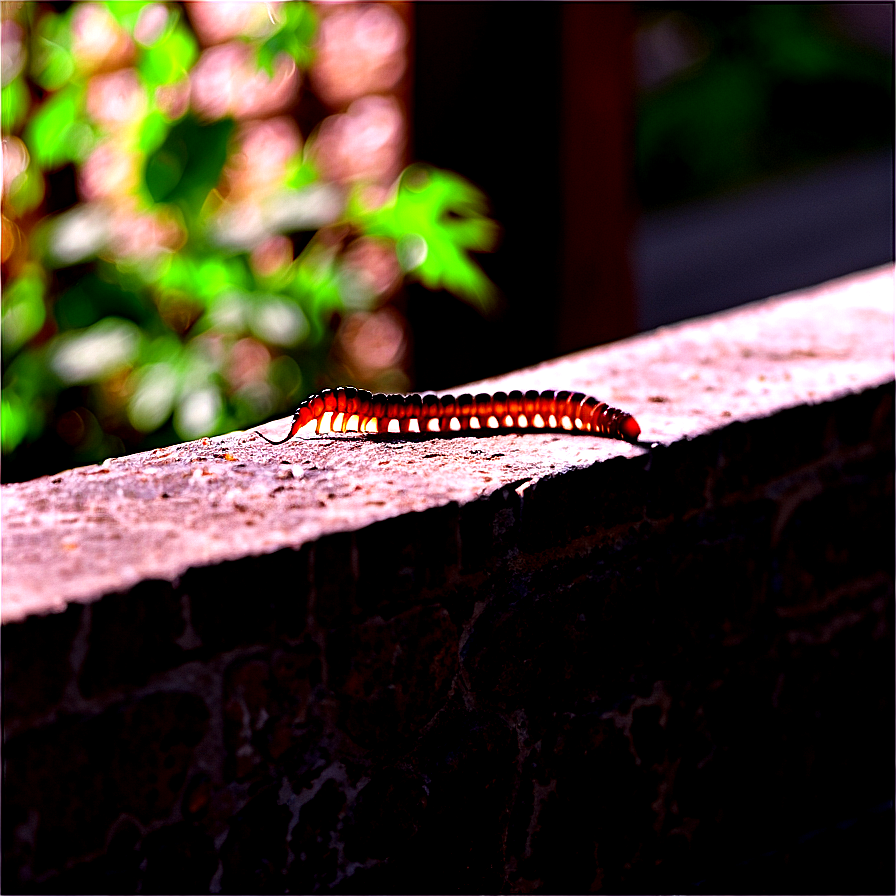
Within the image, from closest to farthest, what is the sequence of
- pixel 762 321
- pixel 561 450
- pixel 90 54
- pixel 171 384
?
1. pixel 561 450
2. pixel 762 321
3. pixel 171 384
4. pixel 90 54

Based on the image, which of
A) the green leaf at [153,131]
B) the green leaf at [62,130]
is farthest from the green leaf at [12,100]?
the green leaf at [153,131]

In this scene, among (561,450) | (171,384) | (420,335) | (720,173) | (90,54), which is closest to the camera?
(561,450)

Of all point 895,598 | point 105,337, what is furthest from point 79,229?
point 895,598

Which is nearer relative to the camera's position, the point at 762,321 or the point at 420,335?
the point at 762,321

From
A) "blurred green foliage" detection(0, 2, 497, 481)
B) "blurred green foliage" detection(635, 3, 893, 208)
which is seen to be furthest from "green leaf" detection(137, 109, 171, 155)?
"blurred green foliage" detection(635, 3, 893, 208)

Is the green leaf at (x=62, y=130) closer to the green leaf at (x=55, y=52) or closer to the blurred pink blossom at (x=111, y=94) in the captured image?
the green leaf at (x=55, y=52)

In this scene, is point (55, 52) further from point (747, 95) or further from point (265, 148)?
point (747, 95)

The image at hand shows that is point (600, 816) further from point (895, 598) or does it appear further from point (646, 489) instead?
point (895, 598)
